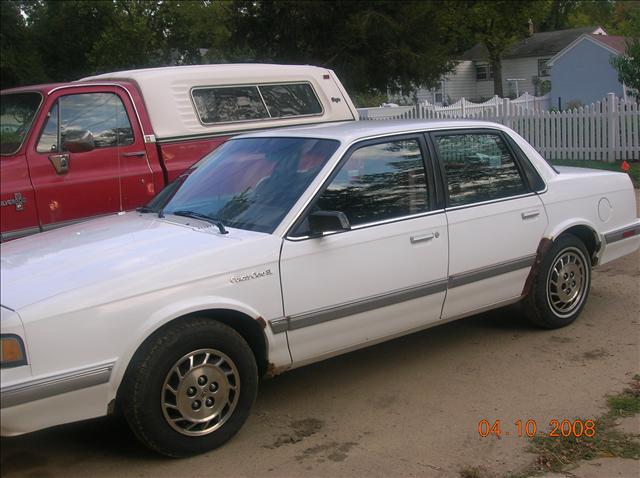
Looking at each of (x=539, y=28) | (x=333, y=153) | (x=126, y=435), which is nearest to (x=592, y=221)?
(x=333, y=153)

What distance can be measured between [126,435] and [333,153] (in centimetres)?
204

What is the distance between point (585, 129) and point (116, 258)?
14.5 metres

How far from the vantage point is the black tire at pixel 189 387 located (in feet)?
12.4

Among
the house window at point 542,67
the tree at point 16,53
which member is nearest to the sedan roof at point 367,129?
the tree at point 16,53

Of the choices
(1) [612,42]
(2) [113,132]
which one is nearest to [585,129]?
(2) [113,132]

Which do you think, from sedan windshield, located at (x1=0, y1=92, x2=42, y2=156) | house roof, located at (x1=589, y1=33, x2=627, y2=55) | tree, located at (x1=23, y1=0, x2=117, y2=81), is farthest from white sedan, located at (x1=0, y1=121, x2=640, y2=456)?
house roof, located at (x1=589, y1=33, x2=627, y2=55)

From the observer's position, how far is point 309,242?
4.36 metres

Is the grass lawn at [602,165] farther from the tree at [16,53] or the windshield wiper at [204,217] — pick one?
the tree at [16,53]

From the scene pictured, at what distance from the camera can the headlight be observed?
11.3 ft

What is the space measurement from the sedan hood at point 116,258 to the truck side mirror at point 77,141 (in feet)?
6.83

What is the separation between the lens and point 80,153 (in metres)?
6.69

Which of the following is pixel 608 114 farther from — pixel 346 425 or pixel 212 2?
pixel 212 2

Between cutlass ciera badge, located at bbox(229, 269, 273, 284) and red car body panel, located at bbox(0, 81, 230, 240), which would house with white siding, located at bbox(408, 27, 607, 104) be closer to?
red car body panel, located at bbox(0, 81, 230, 240)

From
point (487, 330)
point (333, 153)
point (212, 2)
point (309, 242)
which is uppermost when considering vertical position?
point (212, 2)
